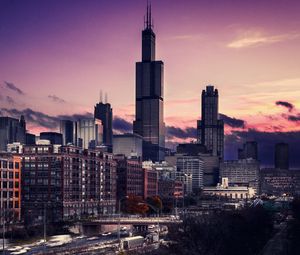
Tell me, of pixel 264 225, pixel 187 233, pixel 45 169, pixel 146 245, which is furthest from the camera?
pixel 45 169

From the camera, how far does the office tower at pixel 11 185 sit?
159625 millimetres

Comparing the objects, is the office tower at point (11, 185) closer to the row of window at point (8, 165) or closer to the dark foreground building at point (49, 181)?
the row of window at point (8, 165)

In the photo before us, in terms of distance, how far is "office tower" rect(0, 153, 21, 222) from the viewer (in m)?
160

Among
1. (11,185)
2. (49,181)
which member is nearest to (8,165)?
(11,185)

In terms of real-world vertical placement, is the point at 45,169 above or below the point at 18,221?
above

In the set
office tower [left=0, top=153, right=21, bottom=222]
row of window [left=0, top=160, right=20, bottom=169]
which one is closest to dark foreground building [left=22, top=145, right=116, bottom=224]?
office tower [left=0, top=153, right=21, bottom=222]

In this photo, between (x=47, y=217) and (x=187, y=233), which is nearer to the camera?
(x=187, y=233)

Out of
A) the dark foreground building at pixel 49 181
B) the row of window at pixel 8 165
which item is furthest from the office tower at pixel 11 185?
the dark foreground building at pixel 49 181

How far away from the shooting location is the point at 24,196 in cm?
18388

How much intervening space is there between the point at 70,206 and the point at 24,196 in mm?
13641

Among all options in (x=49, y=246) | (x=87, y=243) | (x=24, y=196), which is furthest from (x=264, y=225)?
(x=24, y=196)

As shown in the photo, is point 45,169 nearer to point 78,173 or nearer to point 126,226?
point 78,173

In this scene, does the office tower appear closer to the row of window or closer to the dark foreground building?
the row of window

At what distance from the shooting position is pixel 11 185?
16462cm
